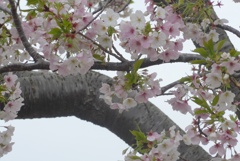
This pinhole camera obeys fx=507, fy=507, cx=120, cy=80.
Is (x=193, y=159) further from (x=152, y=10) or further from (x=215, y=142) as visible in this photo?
(x=152, y=10)

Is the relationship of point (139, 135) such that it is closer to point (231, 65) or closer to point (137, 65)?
point (137, 65)

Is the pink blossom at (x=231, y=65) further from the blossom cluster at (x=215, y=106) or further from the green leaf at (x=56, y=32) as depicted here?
the green leaf at (x=56, y=32)

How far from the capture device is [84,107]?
3.14 metres

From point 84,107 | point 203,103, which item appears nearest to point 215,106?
point 203,103

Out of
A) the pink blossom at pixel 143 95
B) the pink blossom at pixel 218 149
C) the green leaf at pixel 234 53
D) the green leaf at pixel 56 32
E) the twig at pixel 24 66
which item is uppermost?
the green leaf at pixel 56 32

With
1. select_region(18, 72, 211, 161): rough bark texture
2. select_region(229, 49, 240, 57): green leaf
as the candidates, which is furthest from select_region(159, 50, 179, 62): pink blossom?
select_region(18, 72, 211, 161): rough bark texture

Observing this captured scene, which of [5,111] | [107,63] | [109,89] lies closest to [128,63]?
[107,63]

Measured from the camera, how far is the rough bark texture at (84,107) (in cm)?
301

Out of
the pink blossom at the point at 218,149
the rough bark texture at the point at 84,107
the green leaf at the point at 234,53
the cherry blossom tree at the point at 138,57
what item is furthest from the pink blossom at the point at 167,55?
the rough bark texture at the point at 84,107

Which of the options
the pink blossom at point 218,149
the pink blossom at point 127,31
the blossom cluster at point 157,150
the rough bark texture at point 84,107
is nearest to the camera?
the pink blossom at point 127,31

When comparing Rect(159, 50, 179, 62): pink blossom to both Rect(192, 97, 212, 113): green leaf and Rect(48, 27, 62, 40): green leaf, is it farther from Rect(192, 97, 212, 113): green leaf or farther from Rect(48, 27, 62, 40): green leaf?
Rect(48, 27, 62, 40): green leaf

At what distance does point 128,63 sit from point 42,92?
3.22 feet

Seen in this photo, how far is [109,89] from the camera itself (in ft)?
7.80

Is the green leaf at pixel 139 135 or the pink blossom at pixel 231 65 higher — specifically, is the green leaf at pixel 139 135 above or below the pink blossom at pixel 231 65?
below
